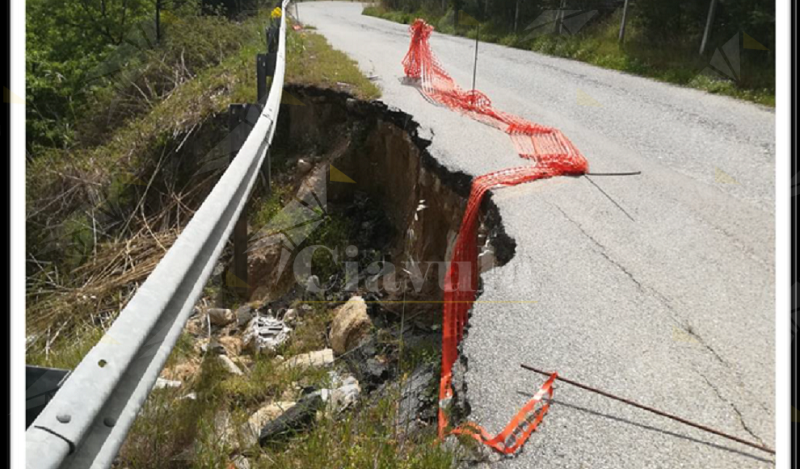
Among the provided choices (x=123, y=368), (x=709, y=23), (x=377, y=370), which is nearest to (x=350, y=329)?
(x=377, y=370)

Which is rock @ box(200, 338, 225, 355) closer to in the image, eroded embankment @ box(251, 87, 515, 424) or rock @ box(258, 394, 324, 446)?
eroded embankment @ box(251, 87, 515, 424)

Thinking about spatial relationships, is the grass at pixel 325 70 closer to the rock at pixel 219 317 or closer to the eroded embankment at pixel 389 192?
the eroded embankment at pixel 389 192

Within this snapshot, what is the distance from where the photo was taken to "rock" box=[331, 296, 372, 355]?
4.56 meters

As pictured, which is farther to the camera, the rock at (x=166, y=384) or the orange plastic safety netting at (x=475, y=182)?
the rock at (x=166, y=384)

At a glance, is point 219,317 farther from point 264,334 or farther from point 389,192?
point 389,192

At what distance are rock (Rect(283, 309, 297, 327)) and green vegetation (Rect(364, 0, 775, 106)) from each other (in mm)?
7356

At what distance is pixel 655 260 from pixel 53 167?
28.6 feet

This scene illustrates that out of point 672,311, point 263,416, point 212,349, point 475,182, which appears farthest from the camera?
point 475,182

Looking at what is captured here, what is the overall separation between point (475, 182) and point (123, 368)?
161 inches

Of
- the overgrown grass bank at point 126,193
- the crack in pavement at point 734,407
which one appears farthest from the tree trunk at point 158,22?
the crack in pavement at point 734,407

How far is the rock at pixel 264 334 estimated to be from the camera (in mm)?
4938

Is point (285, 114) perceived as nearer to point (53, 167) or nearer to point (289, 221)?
point (289, 221)

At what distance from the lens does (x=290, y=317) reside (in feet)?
19.0

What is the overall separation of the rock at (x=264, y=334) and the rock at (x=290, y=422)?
1922 mm
